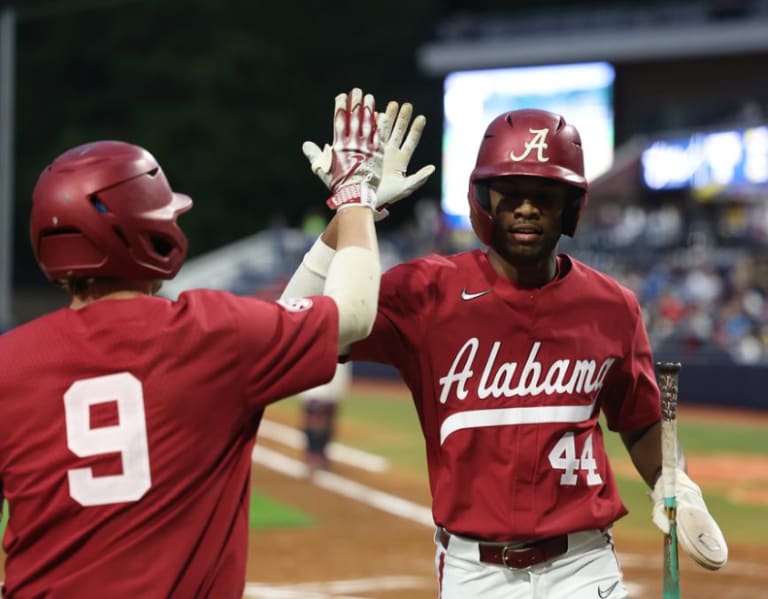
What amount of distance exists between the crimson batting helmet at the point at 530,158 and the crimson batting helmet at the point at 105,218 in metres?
1.24

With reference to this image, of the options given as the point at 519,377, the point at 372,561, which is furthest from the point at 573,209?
the point at 372,561

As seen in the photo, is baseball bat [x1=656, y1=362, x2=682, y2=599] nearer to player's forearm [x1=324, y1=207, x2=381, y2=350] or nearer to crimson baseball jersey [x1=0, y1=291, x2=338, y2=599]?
player's forearm [x1=324, y1=207, x2=381, y2=350]

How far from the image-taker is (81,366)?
2.82 metres

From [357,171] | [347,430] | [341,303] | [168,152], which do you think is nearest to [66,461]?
[341,303]

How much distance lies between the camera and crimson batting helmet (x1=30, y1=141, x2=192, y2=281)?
2.88m

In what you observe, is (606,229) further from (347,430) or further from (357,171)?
(357,171)

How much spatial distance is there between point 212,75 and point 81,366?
45.0m

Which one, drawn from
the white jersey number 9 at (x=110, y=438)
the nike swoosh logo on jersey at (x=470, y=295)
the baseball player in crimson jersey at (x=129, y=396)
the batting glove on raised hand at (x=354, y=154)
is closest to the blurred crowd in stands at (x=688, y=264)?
the nike swoosh logo on jersey at (x=470, y=295)

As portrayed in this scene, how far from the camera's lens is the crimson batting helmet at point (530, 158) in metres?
3.88

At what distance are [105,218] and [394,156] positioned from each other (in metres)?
1.13

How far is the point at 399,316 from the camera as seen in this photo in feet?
12.8

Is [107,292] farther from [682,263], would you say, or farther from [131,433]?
[682,263]

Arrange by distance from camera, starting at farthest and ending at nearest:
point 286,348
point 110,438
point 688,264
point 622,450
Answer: point 688,264
point 622,450
point 286,348
point 110,438

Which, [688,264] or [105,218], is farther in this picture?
[688,264]
